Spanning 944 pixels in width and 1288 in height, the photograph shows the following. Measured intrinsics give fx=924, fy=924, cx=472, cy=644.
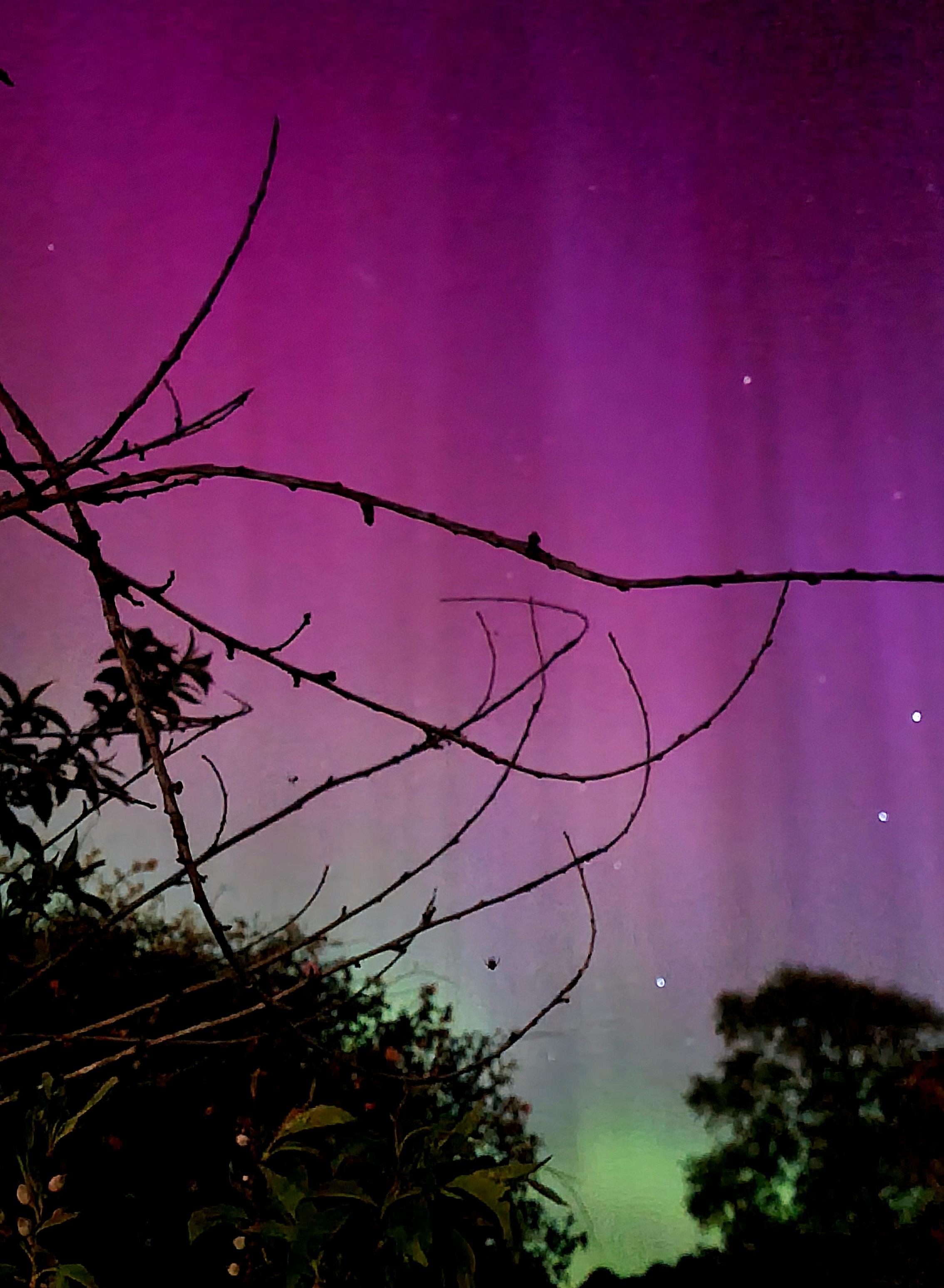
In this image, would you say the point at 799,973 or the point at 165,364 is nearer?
the point at 165,364

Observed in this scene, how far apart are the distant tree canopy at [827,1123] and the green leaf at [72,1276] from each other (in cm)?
189

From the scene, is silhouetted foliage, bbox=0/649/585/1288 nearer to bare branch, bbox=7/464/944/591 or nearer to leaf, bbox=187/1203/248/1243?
leaf, bbox=187/1203/248/1243

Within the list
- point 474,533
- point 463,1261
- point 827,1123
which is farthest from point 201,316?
point 827,1123

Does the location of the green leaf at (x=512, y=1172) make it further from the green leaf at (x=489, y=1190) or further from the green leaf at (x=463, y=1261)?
the green leaf at (x=463, y=1261)

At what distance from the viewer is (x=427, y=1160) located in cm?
158

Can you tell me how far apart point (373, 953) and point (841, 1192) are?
2.76 m

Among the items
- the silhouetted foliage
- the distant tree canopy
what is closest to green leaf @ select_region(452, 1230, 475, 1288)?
the silhouetted foliage

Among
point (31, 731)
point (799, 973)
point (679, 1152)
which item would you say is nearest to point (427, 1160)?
point (31, 731)

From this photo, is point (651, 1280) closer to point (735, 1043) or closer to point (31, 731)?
point (735, 1043)

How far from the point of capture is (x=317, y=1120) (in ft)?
5.41

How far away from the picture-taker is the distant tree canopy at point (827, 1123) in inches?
101

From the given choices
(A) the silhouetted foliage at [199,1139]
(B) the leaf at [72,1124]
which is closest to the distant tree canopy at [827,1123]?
(A) the silhouetted foliage at [199,1139]

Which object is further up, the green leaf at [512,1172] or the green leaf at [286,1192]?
the green leaf at [512,1172]

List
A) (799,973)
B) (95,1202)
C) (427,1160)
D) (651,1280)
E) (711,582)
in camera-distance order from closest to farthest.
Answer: (711,582) → (427,1160) → (95,1202) → (651,1280) → (799,973)
